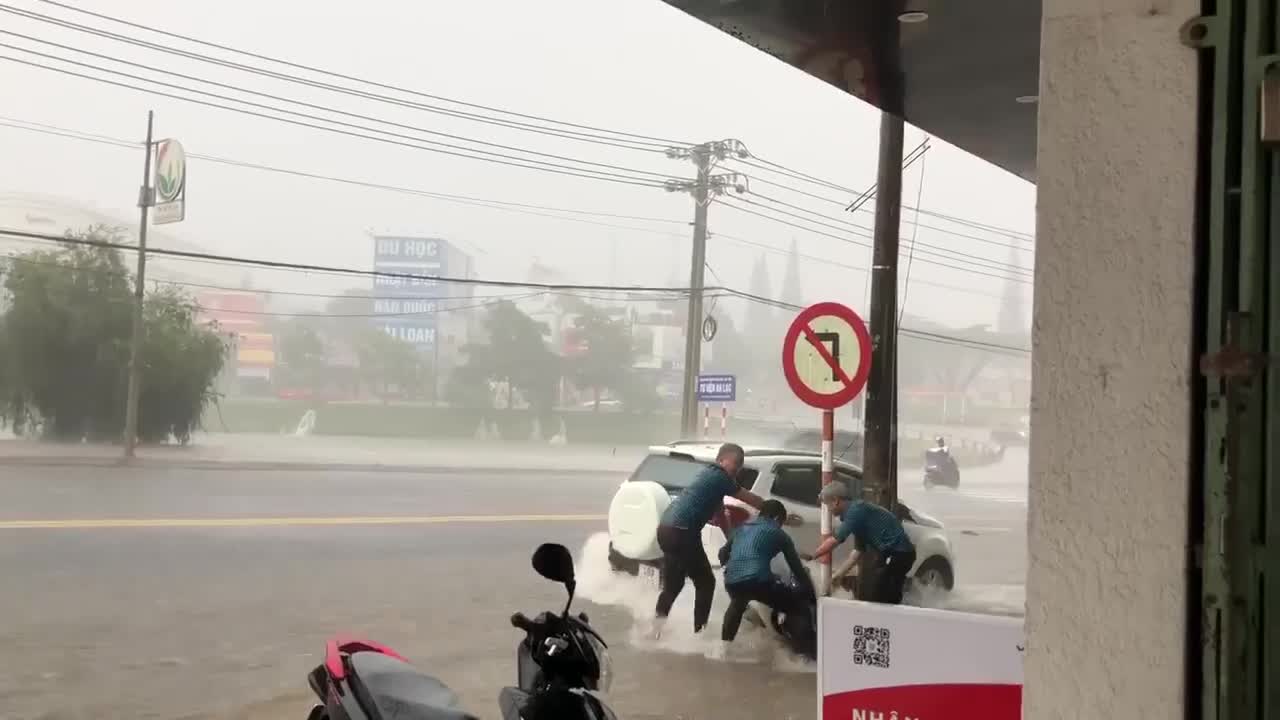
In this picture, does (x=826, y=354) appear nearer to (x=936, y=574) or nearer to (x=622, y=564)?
(x=622, y=564)

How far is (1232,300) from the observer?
3.88ft

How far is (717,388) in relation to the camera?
6715 mm

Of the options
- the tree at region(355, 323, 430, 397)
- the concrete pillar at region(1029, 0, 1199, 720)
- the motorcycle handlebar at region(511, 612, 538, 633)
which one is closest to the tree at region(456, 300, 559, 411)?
the tree at region(355, 323, 430, 397)

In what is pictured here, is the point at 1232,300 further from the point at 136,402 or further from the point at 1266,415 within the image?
the point at 136,402

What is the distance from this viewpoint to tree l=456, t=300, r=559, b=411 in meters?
9.46

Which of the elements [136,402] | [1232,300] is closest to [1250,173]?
[1232,300]

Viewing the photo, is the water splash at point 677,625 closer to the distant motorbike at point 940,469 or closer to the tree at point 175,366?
the distant motorbike at point 940,469

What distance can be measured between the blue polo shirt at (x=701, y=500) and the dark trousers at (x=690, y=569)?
5 cm

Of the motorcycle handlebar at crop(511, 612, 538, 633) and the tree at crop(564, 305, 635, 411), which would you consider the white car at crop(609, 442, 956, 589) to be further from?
the motorcycle handlebar at crop(511, 612, 538, 633)

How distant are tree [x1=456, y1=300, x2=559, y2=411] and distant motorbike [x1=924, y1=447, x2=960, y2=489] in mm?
3740

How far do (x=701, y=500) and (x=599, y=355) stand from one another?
4.17 m

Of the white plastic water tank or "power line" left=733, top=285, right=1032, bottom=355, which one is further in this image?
"power line" left=733, top=285, right=1032, bottom=355

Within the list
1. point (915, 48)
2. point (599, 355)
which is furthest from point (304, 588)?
point (915, 48)

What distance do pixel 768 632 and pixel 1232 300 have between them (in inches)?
163
